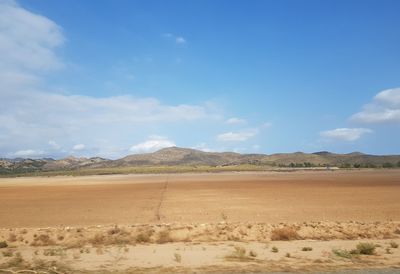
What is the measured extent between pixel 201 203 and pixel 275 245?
61.3 ft

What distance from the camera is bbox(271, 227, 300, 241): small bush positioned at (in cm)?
1502

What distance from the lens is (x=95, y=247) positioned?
13672 mm

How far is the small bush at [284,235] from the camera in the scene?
15.0m

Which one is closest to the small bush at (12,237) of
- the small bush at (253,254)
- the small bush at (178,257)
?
the small bush at (178,257)

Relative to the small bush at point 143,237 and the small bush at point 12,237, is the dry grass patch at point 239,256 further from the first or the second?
the small bush at point 12,237

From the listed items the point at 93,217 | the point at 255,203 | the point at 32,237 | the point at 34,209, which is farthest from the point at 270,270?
the point at 34,209

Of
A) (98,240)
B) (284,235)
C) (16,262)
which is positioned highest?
(284,235)

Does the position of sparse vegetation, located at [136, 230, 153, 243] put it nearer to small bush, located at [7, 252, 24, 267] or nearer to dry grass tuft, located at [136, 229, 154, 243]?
dry grass tuft, located at [136, 229, 154, 243]

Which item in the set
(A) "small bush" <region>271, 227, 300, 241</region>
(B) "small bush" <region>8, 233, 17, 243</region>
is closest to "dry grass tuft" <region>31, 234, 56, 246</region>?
(B) "small bush" <region>8, 233, 17, 243</region>

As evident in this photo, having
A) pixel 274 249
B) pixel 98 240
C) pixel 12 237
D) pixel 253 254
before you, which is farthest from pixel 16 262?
pixel 274 249

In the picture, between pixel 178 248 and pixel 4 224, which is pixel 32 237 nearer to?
pixel 178 248

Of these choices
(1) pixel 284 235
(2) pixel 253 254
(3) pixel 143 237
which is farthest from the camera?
(1) pixel 284 235

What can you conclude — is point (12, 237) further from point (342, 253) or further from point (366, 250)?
point (366, 250)

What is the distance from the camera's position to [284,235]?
15.2 m
